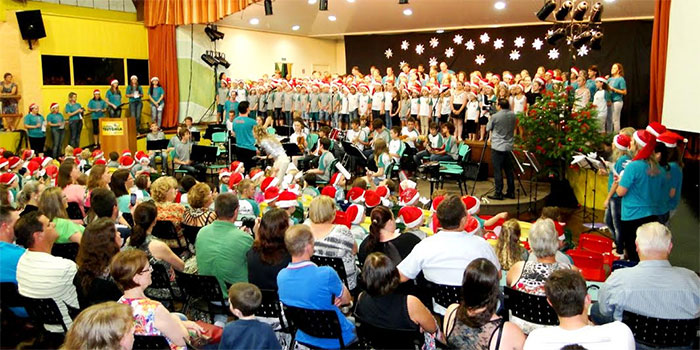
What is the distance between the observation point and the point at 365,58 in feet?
78.8

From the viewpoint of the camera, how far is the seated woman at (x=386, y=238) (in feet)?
14.6

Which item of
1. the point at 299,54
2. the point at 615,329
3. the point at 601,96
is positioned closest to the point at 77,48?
the point at 299,54

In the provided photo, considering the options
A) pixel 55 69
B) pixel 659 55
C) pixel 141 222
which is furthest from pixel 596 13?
pixel 55 69

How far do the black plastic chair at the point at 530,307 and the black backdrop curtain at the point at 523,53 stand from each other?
15243mm

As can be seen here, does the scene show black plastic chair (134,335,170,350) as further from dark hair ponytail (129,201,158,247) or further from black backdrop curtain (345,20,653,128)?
black backdrop curtain (345,20,653,128)

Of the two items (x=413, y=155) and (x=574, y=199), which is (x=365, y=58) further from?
(x=574, y=199)

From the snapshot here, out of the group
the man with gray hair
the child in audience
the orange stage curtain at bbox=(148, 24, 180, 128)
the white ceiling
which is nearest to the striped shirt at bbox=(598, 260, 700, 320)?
the man with gray hair

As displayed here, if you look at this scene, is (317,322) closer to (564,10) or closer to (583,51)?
(564,10)

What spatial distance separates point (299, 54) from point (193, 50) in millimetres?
6138

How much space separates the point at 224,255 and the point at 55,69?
47.9ft

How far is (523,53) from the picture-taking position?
773 inches

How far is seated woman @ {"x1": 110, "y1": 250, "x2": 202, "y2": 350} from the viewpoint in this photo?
3404mm

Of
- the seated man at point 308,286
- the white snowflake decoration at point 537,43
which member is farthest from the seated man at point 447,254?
the white snowflake decoration at point 537,43

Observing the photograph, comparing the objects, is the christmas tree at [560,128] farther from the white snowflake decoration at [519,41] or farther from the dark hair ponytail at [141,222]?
the white snowflake decoration at [519,41]
